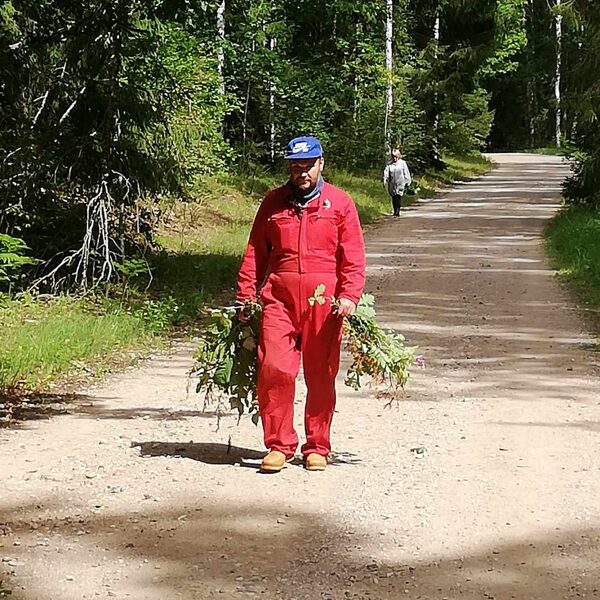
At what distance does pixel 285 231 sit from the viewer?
6828 millimetres

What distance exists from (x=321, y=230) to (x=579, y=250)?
1355 cm

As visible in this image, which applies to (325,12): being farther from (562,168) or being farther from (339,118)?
(562,168)

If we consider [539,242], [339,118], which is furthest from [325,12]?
[339,118]

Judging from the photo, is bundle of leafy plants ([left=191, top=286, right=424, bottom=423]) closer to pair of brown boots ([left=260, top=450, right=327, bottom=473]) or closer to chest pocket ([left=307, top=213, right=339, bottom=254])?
pair of brown boots ([left=260, top=450, right=327, bottom=473])

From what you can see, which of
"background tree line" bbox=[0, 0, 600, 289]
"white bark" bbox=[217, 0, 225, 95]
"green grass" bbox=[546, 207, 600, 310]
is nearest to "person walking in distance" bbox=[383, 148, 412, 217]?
"background tree line" bbox=[0, 0, 600, 289]

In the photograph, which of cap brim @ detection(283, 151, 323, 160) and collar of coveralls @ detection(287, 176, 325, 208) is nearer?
cap brim @ detection(283, 151, 323, 160)

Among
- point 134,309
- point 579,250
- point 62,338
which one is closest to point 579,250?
point 579,250

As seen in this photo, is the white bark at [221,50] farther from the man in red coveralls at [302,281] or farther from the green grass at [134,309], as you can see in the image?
the man in red coveralls at [302,281]

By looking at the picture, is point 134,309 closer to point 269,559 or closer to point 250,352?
point 250,352

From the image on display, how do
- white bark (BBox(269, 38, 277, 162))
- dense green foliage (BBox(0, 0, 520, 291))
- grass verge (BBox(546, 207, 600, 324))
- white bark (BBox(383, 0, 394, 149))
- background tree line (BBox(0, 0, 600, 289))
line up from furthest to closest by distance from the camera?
white bark (BBox(383, 0, 394, 149))
white bark (BBox(269, 38, 277, 162))
grass verge (BBox(546, 207, 600, 324))
background tree line (BBox(0, 0, 600, 289))
dense green foliage (BBox(0, 0, 520, 291))

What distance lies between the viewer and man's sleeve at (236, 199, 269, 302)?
7.00m

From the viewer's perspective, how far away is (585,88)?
81.6 ft

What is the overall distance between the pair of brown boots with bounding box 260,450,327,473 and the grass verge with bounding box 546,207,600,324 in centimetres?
818

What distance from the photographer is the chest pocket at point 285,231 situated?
22.4ft
